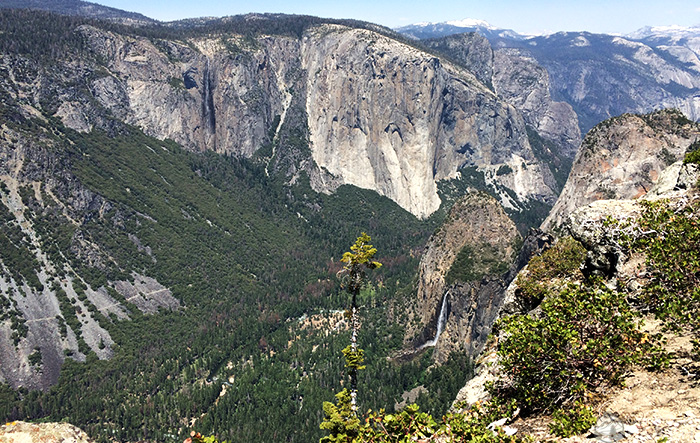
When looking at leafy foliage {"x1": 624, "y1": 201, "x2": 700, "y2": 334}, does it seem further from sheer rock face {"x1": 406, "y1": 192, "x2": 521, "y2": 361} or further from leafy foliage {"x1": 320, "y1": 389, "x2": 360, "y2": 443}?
sheer rock face {"x1": 406, "y1": 192, "x2": 521, "y2": 361}

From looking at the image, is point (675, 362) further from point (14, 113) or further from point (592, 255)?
point (14, 113)

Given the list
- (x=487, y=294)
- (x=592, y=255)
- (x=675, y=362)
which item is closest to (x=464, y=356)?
(x=487, y=294)

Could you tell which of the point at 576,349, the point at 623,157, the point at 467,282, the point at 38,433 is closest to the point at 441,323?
the point at 467,282

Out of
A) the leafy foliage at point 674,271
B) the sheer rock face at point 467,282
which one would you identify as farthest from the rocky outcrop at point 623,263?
the sheer rock face at point 467,282

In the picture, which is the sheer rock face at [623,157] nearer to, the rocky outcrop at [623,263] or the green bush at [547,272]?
the green bush at [547,272]

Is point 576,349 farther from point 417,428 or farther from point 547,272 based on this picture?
point 547,272
